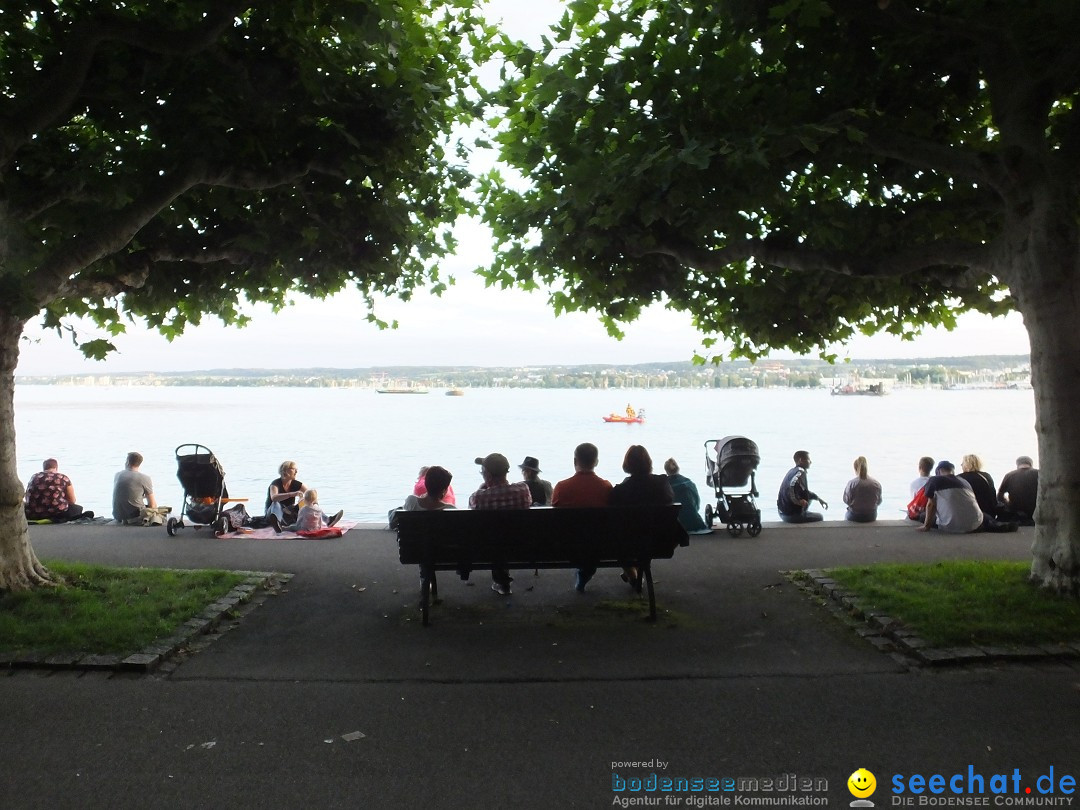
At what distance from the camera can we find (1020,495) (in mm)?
12305

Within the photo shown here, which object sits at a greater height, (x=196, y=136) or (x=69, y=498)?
(x=196, y=136)

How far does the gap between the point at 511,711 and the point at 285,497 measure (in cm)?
853

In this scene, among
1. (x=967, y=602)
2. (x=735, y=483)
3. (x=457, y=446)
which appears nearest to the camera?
(x=967, y=602)

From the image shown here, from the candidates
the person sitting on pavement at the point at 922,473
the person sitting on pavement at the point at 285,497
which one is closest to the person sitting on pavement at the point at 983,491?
the person sitting on pavement at the point at 922,473

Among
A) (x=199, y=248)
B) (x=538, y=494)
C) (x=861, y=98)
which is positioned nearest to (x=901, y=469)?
(x=538, y=494)

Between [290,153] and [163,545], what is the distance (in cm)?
568

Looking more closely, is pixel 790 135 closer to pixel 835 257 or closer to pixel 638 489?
pixel 835 257

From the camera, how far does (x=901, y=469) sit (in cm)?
2992

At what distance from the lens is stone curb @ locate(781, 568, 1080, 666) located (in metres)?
5.55

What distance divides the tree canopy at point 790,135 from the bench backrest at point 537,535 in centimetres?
250

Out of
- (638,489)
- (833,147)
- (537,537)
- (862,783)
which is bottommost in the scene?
(862,783)

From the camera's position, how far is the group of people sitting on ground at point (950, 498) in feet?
37.1

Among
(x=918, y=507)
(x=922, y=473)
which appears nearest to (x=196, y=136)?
(x=918, y=507)

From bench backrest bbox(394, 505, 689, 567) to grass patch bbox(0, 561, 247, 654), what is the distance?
77.7 inches
